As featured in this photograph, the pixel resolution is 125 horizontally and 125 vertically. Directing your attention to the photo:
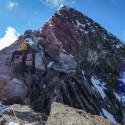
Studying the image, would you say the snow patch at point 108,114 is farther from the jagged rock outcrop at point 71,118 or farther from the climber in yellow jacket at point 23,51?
the jagged rock outcrop at point 71,118

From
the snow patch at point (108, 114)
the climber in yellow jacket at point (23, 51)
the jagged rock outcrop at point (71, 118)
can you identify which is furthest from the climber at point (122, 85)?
the jagged rock outcrop at point (71, 118)

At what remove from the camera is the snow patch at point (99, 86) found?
50372mm

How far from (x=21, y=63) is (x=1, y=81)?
389 centimetres

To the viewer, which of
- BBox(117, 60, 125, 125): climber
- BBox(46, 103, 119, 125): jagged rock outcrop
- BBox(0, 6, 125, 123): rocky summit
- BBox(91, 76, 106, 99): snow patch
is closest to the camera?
BBox(46, 103, 119, 125): jagged rock outcrop

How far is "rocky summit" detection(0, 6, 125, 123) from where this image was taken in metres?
37.0

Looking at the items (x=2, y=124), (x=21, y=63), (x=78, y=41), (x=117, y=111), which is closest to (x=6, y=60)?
(x=21, y=63)

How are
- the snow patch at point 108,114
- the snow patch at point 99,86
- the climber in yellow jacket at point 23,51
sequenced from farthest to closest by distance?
the snow patch at point 99,86 → the snow patch at point 108,114 → the climber in yellow jacket at point 23,51

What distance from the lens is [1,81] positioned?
3712 cm

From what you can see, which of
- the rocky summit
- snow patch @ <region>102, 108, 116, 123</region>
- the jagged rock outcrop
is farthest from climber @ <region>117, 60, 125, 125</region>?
the jagged rock outcrop

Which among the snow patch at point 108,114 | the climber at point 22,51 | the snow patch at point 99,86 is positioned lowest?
the snow patch at point 108,114

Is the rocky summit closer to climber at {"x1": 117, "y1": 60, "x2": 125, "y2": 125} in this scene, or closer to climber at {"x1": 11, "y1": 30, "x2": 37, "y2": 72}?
climber at {"x1": 11, "y1": 30, "x2": 37, "y2": 72}

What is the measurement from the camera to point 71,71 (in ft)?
139

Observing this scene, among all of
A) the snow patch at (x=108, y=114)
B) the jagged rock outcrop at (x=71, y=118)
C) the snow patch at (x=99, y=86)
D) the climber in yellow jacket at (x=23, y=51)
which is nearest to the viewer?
the jagged rock outcrop at (x=71, y=118)

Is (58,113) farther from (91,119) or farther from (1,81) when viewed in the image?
(1,81)
